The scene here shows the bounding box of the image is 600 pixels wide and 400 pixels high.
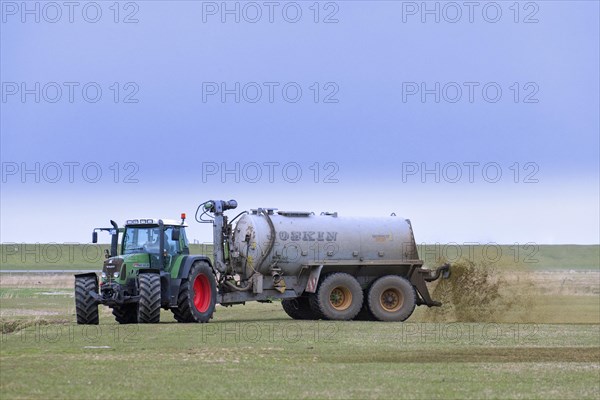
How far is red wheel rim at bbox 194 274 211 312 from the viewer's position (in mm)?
32838

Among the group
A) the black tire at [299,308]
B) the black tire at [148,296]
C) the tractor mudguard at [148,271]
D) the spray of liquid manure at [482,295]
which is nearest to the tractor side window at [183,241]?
the tractor mudguard at [148,271]

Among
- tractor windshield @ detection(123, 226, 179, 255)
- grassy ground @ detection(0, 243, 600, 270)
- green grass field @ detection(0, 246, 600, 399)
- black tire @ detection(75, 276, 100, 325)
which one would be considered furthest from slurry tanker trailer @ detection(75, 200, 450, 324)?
grassy ground @ detection(0, 243, 600, 270)

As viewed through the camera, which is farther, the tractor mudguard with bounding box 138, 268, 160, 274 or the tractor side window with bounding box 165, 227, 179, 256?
the tractor side window with bounding box 165, 227, 179, 256

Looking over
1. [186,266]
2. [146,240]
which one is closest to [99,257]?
[146,240]

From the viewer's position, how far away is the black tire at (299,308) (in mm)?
37406

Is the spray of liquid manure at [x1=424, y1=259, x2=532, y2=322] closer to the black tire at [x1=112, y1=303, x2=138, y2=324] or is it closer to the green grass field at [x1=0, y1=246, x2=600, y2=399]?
the green grass field at [x1=0, y1=246, x2=600, y2=399]

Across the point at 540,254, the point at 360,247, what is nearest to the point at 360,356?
the point at 360,247

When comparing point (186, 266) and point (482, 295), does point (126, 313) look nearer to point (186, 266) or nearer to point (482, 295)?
point (186, 266)

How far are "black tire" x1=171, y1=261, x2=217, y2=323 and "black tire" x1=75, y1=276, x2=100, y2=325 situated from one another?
93.1 inches

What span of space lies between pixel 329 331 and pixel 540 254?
134471 millimetres

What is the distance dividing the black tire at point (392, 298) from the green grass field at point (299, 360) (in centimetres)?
337

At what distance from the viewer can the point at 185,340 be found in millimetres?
25719

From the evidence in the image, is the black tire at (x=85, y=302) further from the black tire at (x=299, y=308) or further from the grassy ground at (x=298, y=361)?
the black tire at (x=299, y=308)

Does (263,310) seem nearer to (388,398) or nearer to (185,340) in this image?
(185,340)
